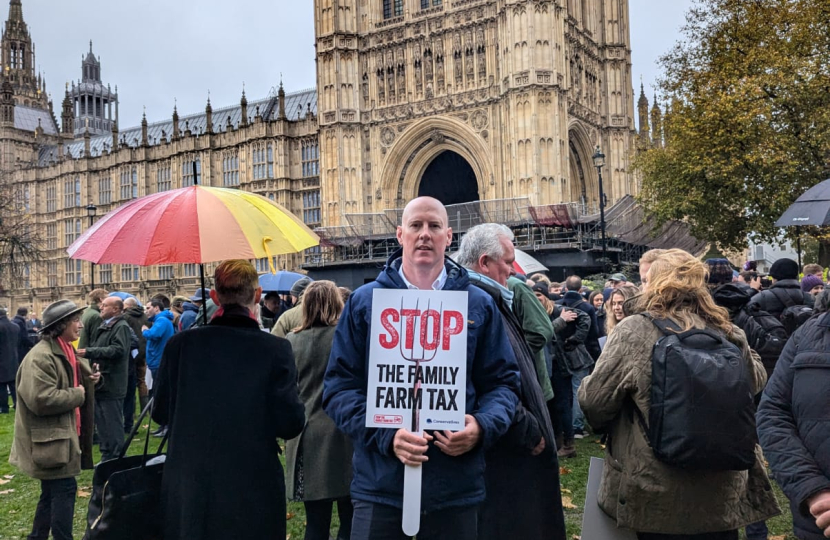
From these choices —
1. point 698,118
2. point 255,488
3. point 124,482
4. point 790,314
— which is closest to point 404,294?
point 255,488

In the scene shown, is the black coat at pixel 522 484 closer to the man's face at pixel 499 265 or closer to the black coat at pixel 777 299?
the man's face at pixel 499 265

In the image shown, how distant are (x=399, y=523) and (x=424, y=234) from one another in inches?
46.1

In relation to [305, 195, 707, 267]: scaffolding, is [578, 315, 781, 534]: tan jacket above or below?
below

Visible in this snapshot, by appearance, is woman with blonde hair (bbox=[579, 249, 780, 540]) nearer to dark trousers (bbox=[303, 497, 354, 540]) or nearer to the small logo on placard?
the small logo on placard

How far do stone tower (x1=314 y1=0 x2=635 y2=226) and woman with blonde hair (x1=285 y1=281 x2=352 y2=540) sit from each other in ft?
78.9

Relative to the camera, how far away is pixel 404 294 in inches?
108

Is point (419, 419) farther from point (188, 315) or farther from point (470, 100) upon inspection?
point (470, 100)

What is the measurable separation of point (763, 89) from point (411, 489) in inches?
781

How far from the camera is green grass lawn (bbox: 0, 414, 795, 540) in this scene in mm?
5609

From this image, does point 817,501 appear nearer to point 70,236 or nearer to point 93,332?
point 93,332

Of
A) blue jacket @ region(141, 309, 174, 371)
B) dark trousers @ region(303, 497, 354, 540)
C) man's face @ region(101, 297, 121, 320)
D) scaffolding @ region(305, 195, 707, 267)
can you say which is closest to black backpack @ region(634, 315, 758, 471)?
dark trousers @ region(303, 497, 354, 540)

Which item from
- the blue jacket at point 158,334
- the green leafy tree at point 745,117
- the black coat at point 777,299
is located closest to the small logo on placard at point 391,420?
the black coat at point 777,299

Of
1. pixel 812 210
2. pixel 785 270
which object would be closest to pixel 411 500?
pixel 812 210

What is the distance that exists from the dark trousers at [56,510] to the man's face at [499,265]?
10.3 feet
